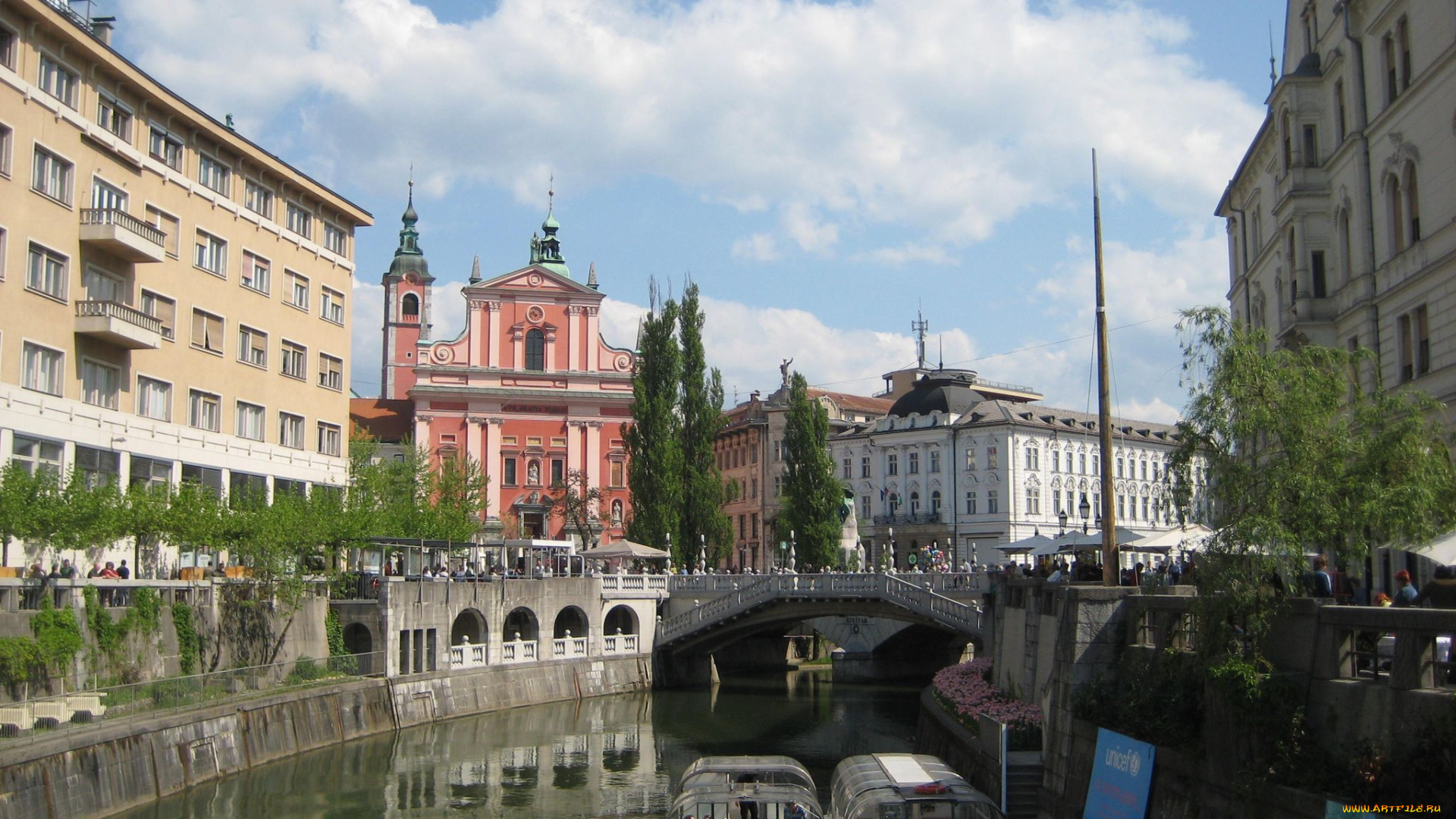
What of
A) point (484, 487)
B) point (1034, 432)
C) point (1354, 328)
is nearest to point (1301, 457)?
point (1354, 328)

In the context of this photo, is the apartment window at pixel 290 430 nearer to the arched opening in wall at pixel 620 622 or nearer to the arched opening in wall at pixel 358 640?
the arched opening in wall at pixel 358 640

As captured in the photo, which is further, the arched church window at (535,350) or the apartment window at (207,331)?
the arched church window at (535,350)

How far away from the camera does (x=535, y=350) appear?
9688cm

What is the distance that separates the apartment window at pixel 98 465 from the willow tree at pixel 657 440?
32.6 m

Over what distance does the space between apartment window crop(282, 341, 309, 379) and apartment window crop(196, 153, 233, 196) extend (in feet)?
22.7

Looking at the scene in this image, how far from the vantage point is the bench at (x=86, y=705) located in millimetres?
31750

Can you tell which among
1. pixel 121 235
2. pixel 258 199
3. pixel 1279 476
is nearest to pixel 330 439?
pixel 258 199

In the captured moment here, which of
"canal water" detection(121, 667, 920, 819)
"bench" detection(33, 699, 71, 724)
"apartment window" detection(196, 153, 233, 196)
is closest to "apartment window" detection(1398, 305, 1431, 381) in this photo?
"canal water" detection(121, 667, 920, 819)

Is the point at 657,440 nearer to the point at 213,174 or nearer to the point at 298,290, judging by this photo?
the point at 298,290

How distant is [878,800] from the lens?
75.9 ft

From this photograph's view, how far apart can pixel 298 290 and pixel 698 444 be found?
26.1 metres

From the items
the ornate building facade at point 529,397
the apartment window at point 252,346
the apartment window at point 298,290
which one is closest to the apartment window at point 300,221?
the apartment window at point 298,290

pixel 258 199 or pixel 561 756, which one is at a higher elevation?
pixel 258 199

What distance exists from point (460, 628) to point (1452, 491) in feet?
145
